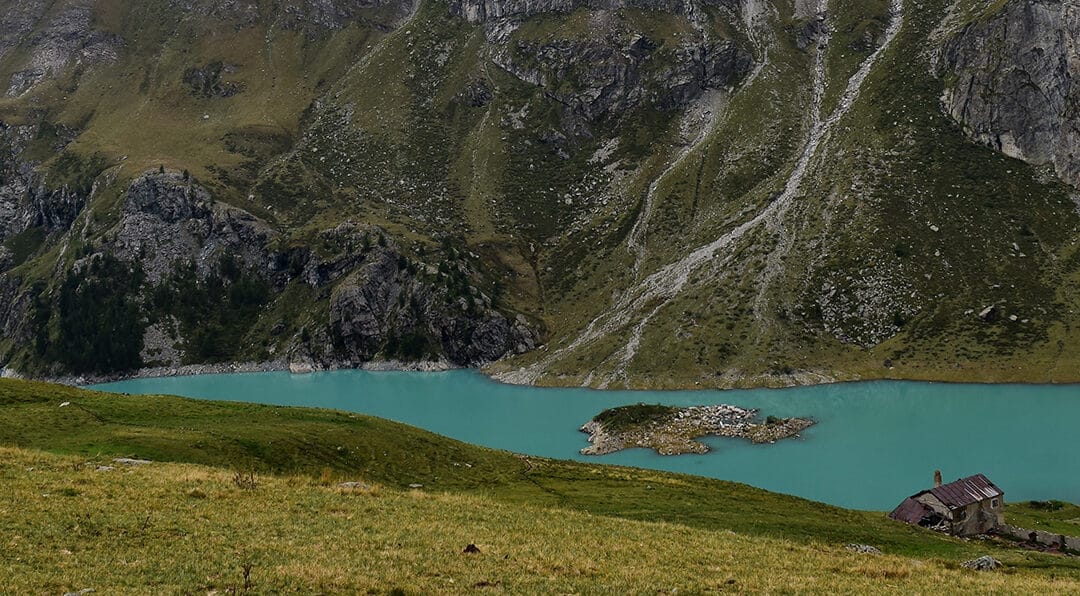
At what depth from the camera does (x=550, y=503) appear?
37.1 meters

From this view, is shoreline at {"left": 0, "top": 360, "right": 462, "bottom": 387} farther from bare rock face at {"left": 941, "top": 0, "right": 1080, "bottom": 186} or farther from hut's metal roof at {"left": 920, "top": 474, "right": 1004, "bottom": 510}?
bare rock face at {"left": 941, "top": 0, "right": 1080, "bottom": 186}

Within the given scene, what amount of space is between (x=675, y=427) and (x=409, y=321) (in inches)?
3590

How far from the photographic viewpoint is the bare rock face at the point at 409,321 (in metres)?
174

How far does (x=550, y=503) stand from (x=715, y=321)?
119 metres

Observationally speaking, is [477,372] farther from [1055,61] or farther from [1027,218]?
[1055,61]

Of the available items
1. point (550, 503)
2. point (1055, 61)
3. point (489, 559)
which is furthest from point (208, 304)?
point (1055, 61)

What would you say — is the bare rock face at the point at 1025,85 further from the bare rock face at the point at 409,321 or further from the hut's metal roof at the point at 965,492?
the hut's metal roof at the point at 965,492

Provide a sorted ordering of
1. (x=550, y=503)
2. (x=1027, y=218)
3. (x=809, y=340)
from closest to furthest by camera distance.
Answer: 1. (x=550, y=503)
2. (x=809, y=340)
3. (x=1027, y=218)

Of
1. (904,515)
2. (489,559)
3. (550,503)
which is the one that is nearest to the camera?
(489,559)

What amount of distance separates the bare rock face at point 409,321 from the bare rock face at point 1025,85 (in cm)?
11505

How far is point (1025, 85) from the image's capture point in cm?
17838

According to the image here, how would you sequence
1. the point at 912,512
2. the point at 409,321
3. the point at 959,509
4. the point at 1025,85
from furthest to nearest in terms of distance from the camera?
the point at 409,321, the point at 1025,85, the point at 912,512, the point at 959,509

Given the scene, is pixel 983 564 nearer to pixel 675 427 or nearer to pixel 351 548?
pixel 351 548

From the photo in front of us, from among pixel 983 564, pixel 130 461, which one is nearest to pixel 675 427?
pixel 983 564
